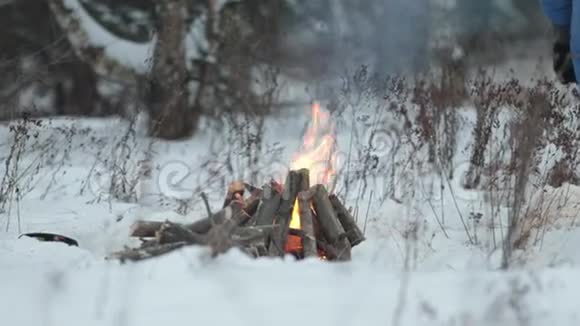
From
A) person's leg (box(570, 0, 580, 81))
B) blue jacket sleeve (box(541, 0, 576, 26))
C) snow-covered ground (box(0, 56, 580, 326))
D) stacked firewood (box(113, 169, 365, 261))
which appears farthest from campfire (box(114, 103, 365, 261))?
blue jacket sleeve (box(541, 0, 576, 26))

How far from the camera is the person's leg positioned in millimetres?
5086

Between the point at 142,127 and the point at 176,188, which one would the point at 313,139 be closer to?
the point at 176,188

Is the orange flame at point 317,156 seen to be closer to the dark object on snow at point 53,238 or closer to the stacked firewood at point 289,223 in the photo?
the stacked firewood at point 289,223

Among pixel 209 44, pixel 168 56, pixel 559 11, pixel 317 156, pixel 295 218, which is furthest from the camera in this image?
pixel 209 44

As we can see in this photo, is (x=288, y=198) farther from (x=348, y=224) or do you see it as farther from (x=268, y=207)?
(x=348, y=224)

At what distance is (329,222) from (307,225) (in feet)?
0.44

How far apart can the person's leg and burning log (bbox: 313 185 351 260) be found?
1.48m

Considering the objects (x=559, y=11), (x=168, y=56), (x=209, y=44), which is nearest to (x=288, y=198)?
(x=559, y=11)

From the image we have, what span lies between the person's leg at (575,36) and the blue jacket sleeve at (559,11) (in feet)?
0.79

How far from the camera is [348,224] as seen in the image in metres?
4.92

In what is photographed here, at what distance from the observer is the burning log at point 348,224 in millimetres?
4859

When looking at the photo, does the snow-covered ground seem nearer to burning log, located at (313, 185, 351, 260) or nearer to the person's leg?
burning log, located at (313, 185, 351, 260)

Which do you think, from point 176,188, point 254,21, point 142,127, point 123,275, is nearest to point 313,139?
point 176,188

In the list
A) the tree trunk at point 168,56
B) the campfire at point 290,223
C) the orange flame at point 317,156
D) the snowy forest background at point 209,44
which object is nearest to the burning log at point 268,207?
the campfire at point 290,223
